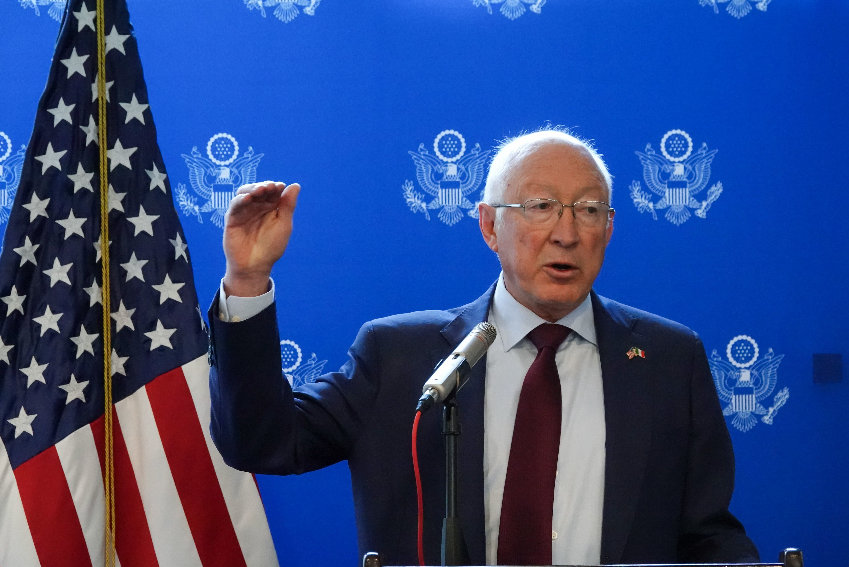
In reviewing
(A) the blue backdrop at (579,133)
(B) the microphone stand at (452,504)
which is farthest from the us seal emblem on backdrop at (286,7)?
(B) the microphone stand at (452,504)

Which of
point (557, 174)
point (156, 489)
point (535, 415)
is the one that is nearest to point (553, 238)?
point (557, 174)

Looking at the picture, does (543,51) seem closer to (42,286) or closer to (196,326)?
(196,326)

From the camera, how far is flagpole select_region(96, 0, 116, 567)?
7.86ft

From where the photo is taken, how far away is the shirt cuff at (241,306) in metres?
1.67

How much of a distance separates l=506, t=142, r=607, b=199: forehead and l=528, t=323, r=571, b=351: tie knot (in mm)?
287

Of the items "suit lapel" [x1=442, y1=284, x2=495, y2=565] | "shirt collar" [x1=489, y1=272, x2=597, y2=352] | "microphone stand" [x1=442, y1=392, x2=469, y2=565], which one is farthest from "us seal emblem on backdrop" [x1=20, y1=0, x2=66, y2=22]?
"microphone stand" [x1=442, y1=392, x2=469, y2=565]

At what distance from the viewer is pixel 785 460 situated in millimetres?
3115

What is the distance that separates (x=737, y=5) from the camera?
3166 millimetres

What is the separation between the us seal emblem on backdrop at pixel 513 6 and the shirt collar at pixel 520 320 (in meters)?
1.39

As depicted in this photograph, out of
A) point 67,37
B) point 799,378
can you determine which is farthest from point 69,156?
point 799,378

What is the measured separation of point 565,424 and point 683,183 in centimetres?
149

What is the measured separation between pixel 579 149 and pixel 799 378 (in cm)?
155

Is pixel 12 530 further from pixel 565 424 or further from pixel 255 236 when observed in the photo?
pixel 565 424

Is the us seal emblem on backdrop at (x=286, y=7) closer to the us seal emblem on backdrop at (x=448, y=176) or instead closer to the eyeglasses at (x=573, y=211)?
the us seal emblem on backdrop at (x=448, y=176)
